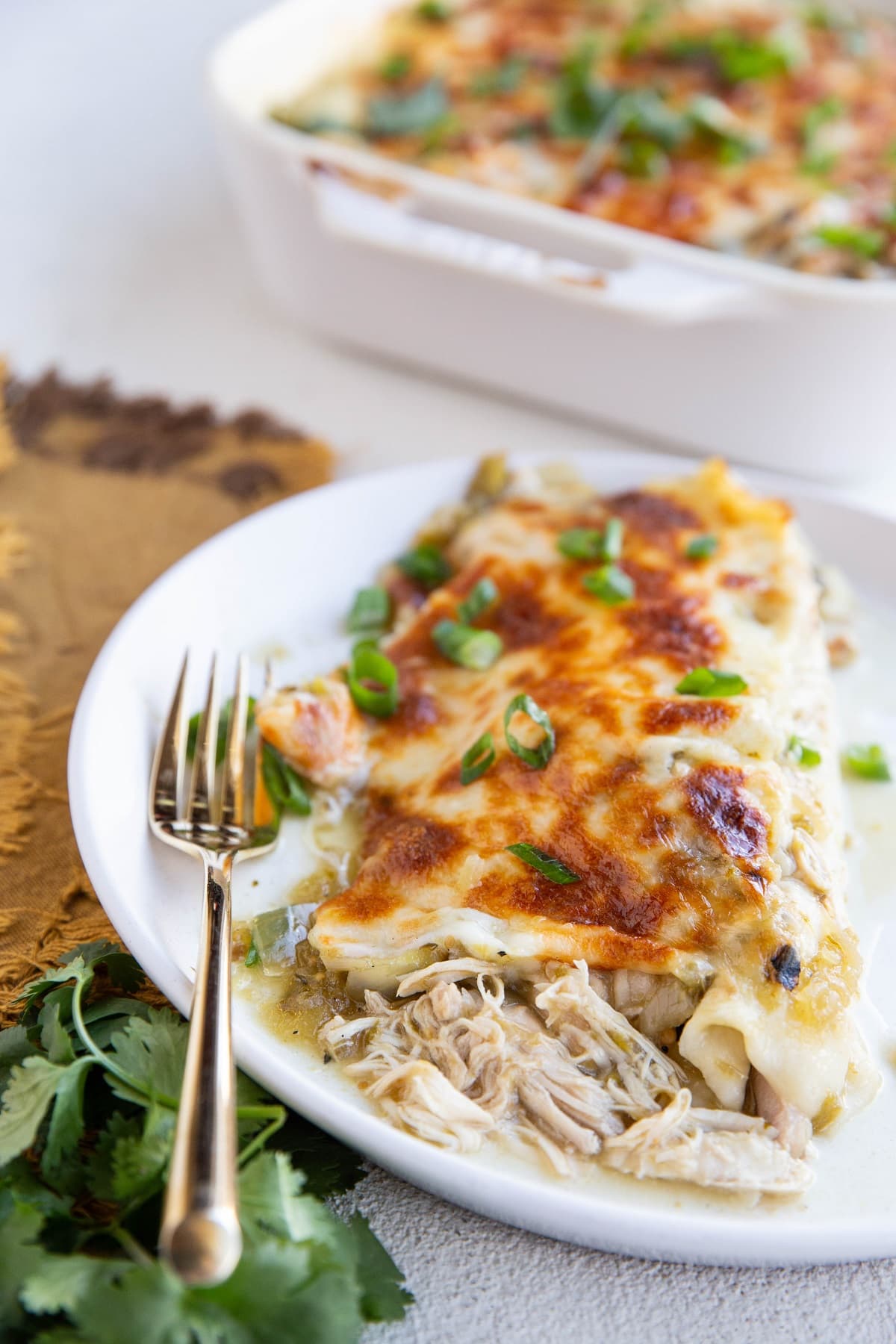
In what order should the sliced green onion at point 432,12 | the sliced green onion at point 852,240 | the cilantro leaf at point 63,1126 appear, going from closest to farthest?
the cilantro leaf at point 63,1126
the sliced green onion at point 852,240
the sliced green onion at point 432,12

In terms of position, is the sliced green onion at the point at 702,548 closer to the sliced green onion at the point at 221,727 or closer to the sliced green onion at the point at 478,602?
the sliced green onion at the point at 478,602

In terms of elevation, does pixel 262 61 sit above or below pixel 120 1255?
above

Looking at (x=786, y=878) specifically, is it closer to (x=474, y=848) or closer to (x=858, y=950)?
(x=858, y=950)

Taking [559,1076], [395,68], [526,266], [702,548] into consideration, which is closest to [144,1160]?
[559,1076]

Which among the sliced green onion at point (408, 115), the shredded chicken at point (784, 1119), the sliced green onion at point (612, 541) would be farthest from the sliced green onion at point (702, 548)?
the sliced green onion at point (408, 115)

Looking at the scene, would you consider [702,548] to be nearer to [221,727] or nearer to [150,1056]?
[221,727]

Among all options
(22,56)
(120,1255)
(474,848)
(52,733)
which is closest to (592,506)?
(474,848)

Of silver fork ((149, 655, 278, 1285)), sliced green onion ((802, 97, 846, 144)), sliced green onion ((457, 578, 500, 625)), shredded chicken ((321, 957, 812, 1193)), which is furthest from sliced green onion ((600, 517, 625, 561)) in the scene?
sliced green onion ((802, 97, 846, 144))
